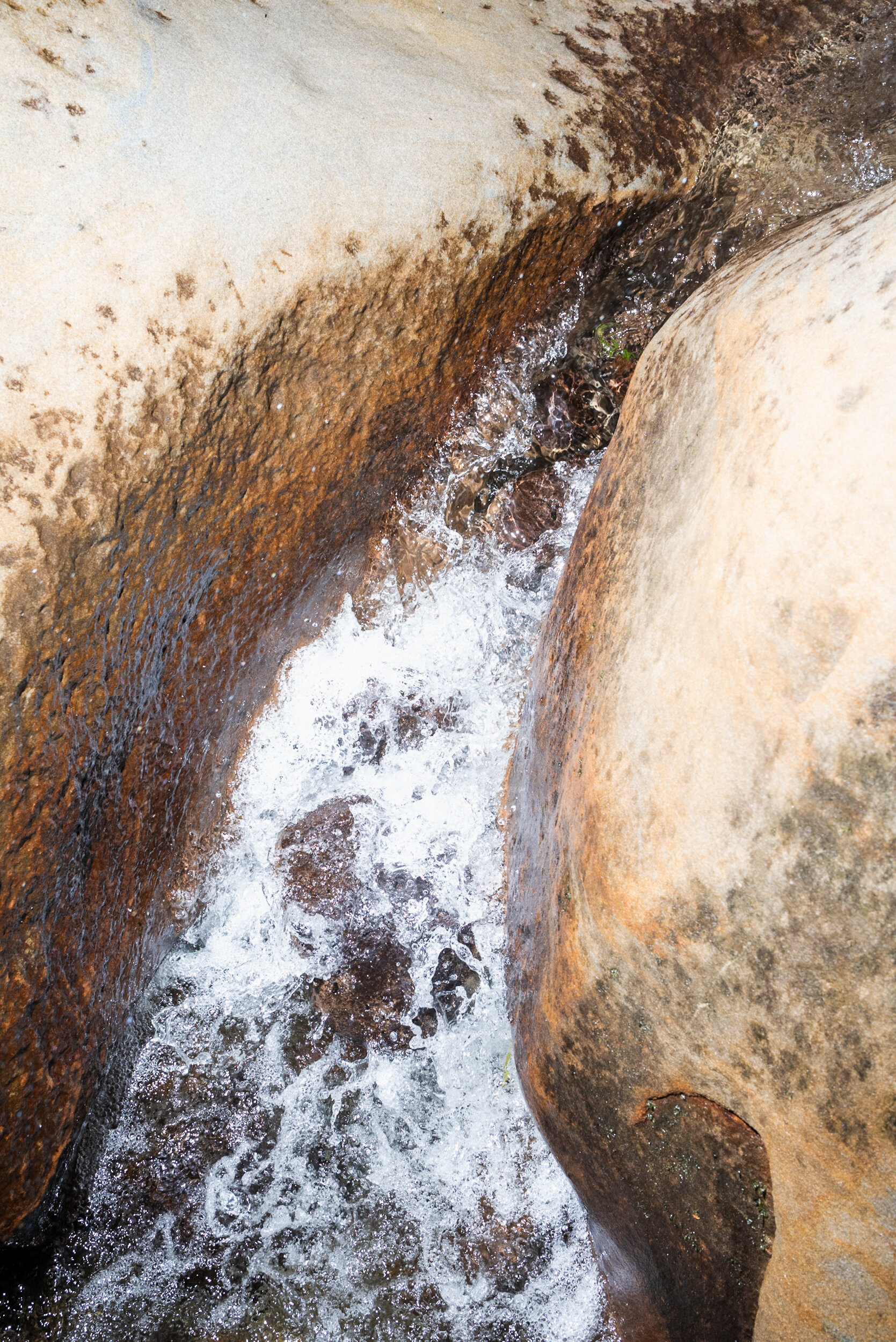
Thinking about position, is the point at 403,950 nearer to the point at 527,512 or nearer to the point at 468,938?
the point at 468,938

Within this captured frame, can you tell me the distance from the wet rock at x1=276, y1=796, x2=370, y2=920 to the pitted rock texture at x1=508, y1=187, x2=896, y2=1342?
29.9 inches

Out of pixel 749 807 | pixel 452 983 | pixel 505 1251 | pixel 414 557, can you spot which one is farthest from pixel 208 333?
pixel 505 1251

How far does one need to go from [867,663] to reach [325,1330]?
207 cm

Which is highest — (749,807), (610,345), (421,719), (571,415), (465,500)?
(610,345)

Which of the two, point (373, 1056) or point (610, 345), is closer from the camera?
point (373, 1056)

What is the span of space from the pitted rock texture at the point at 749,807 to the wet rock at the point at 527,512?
610 millimetres

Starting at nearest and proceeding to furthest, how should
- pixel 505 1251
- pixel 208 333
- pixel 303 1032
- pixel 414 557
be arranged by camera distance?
pixel 208 333, pixel 505 1251, pixel 303 1032, pixel 414 557

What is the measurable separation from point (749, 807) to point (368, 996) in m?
1.46

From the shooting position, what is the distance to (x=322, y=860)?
2.45m

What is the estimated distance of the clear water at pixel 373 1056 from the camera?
2139 millimetres

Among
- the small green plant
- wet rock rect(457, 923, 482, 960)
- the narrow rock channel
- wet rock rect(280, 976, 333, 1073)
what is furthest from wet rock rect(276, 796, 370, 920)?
the small green plant

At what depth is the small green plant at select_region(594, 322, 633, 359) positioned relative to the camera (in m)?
2.48

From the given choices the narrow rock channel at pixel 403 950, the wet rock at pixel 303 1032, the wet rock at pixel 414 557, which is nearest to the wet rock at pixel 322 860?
the narrow rock channel at pixel 403 950

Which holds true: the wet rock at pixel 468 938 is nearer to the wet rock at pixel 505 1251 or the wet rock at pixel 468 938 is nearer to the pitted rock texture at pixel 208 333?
the wet rock at pixel 505 1251
